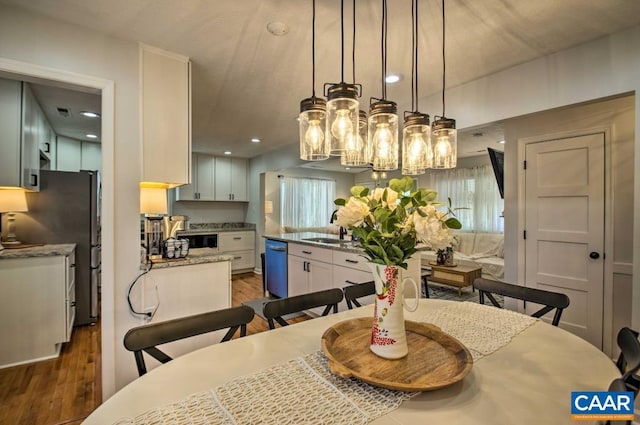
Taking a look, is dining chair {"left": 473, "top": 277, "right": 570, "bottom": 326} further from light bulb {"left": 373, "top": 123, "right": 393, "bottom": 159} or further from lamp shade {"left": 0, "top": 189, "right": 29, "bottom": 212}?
lamp shade {"left": 0, "top": 189, "right": 29, "bottom": 212}

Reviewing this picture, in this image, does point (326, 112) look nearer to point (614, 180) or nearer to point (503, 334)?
point (503, 334)

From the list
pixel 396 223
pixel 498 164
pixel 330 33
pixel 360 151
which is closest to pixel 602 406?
pixel 396 223

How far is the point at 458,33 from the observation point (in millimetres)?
1865

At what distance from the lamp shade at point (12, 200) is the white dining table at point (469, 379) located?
288 centimetres

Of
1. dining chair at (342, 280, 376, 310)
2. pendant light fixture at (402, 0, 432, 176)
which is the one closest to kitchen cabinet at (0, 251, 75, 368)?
dining chair at (342, 280, 376, 310)

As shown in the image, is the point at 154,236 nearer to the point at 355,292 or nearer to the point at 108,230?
the point at 108,230

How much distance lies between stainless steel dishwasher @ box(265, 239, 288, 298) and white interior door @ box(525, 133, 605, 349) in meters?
2.84

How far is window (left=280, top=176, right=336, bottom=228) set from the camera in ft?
21.7

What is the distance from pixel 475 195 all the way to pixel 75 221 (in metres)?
6.35

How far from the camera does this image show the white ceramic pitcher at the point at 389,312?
1.06 meters

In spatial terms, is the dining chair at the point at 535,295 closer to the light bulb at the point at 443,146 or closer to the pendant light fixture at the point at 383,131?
the light bulb at the point at 443,146

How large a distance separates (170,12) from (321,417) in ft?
6.74

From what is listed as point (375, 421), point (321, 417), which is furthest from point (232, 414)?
point (375, 421)

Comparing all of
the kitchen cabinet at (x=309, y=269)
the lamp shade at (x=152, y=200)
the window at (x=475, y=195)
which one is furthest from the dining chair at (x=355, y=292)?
the window at (x=475, y=195)
